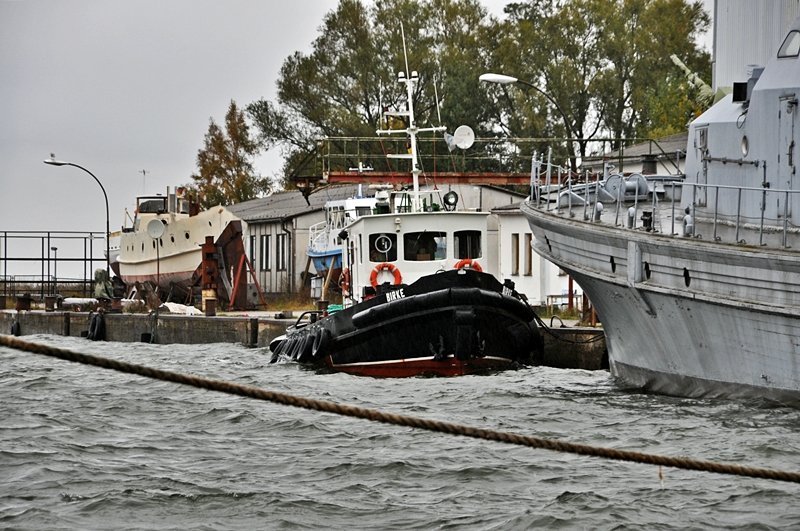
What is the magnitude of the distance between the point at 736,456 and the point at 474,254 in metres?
13.1

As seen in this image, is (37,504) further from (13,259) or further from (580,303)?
(13,259)

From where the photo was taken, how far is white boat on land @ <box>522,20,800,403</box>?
14.5 meters

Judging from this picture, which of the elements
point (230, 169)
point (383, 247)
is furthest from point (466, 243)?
point (230, 169)

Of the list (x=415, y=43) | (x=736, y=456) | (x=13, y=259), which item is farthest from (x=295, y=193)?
(x=736, y=456)

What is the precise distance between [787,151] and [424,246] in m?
10.4

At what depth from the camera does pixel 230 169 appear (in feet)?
232

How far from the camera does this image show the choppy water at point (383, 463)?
1068 centimetres

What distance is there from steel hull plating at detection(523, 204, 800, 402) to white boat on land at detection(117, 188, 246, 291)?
26.8 m

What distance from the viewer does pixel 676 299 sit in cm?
1603

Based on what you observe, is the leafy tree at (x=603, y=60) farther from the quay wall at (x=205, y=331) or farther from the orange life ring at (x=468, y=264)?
the orange life ring at (x=468, y=264)

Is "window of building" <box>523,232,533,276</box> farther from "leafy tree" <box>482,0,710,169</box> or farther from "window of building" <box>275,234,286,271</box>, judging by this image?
"leafy tree" <box>482,0,710,169</box>

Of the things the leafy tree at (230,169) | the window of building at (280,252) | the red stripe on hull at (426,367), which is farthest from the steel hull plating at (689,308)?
the leafy tree at (230,169)

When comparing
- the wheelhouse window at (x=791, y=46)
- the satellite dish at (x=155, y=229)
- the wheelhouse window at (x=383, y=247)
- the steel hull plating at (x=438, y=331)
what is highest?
the wheelhouse window at (x=791, y=46)

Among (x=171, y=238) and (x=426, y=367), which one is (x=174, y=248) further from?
(x=426, y=367)
